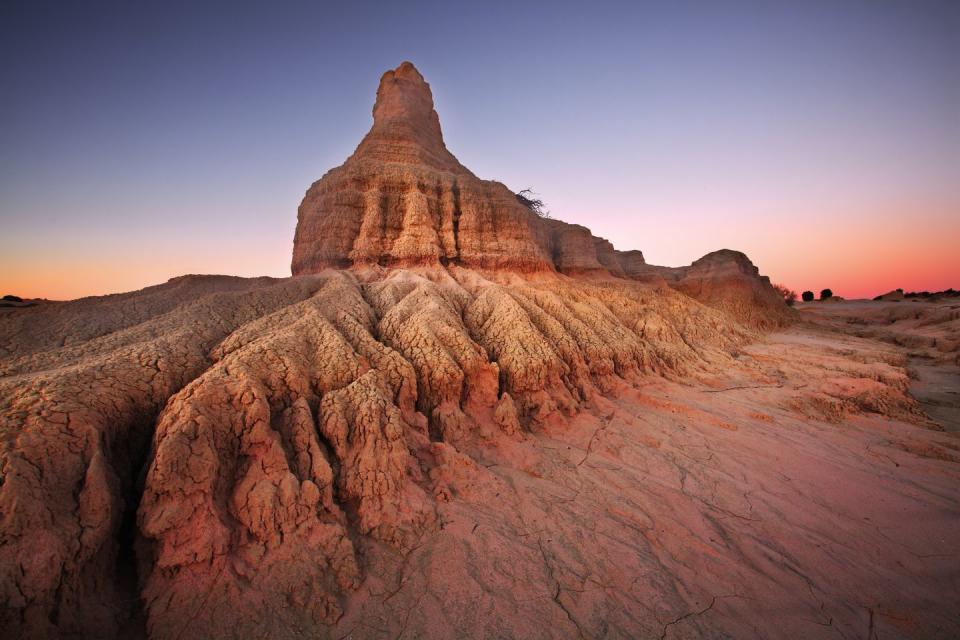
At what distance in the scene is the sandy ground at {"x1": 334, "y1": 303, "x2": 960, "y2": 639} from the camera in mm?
3484

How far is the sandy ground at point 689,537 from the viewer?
11.4 ft

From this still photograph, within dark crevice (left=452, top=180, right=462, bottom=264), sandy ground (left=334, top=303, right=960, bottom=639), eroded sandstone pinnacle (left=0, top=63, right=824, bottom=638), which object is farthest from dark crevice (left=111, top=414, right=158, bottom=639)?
dark crevice (left=452, top=180, right=462, bottom=264)

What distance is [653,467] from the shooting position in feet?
19.2

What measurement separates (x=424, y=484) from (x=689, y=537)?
135 inches

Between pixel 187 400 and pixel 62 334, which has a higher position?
pixel 62 334

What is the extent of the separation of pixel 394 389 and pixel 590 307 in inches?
282

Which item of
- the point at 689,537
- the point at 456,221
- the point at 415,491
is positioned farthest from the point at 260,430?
the point at 456,221

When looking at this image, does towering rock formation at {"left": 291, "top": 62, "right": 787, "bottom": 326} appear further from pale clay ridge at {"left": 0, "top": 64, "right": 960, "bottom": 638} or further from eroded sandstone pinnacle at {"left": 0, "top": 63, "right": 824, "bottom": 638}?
pale clay ridge at {"left": 0, "top": 64, "right": 960, "bottom": 638}

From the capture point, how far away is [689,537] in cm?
446

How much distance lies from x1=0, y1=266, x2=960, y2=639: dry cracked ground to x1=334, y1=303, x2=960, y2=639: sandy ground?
1.1 inches

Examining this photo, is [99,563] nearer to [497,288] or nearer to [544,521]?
[544,521]

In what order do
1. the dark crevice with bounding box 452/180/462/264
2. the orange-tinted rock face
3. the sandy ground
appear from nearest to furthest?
the sandy ground < the orange-tinted rock face < the dark crevice with bounding box 452/180/462/264

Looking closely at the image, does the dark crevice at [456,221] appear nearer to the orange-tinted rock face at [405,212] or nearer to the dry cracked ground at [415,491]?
the orange-tinted rock face at [405,212]

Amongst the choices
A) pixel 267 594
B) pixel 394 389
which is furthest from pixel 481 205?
pixel 267 594
